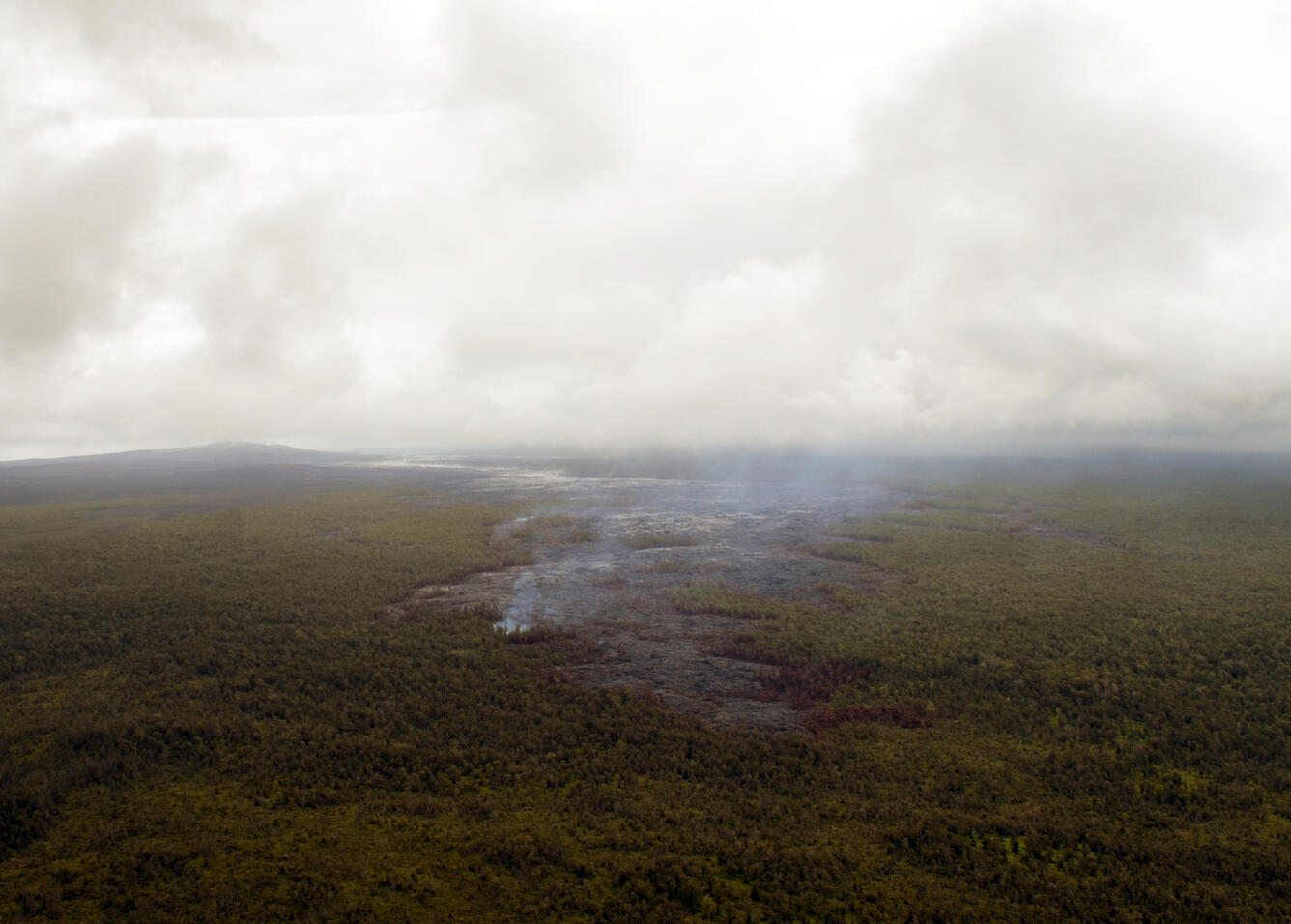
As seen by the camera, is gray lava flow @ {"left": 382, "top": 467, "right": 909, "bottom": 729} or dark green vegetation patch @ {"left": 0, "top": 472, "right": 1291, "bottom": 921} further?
gray lava flow @ {"left": 382, "top": 467, "right": 909, "bottom": 729}

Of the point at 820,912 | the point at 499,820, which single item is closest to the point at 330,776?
the point at 499,820

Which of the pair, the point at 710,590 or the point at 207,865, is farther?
Result: the point at 710,590

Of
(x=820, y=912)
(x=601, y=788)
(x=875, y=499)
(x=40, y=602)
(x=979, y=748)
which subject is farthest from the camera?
(x=875, y=499)

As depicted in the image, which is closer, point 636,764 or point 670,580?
point 636,764

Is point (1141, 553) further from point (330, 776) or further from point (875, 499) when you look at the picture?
point (330, 776)

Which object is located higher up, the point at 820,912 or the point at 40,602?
the point at 40,602

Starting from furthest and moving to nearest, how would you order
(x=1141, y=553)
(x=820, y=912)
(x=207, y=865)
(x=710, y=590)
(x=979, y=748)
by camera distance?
(x=1141, y=553), (x=710, y=590), (x=979, y=748), (x=207, y=865), (x=820, y=912)

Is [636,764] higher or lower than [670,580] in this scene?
lower

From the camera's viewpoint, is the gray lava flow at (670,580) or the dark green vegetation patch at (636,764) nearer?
the dark green vegetation patch at (636,764)
